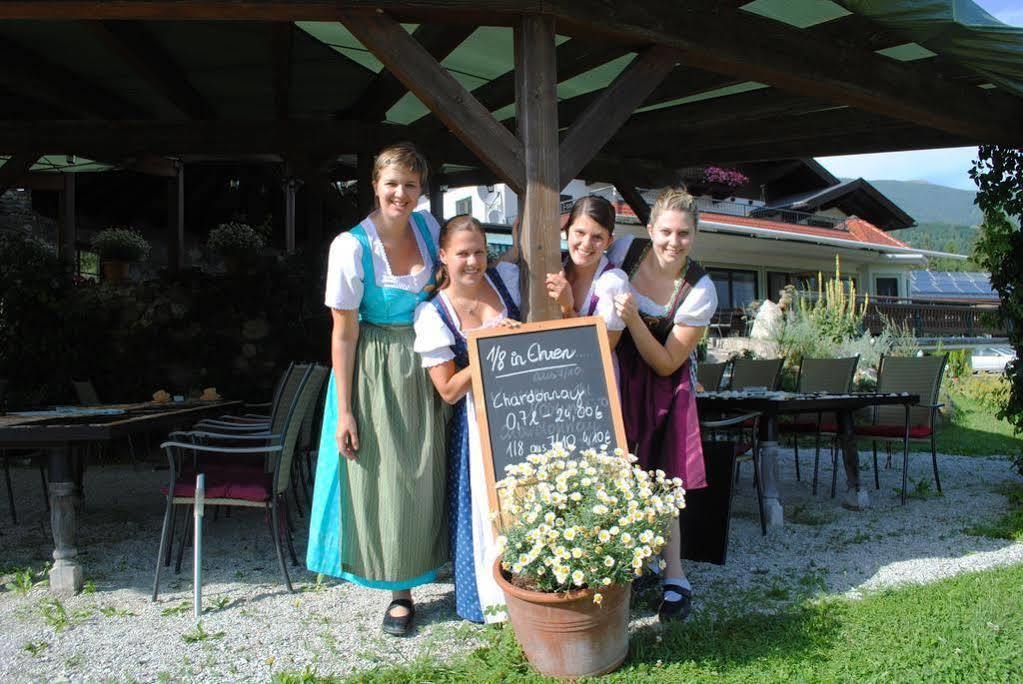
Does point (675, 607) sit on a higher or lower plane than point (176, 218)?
lower

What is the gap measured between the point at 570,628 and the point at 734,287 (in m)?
18.9

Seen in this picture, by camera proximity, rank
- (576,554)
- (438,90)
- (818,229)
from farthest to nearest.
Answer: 1. (818,229)
2. (438,90)
3. (576,554)

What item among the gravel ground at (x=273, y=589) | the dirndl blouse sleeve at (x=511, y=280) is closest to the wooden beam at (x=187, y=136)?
the gravel ground at (x=273, y=589)

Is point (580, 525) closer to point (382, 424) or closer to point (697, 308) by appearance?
point (382, 424)

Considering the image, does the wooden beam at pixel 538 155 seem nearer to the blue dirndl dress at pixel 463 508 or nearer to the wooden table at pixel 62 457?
the blue dirndl dress at pixel 463 508

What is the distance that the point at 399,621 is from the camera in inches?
126

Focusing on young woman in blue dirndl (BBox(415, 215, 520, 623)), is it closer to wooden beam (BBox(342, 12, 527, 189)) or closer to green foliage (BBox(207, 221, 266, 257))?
wooden beam (BBox(342, 12, 527, 189))

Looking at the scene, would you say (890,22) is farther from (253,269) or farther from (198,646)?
(253,269)

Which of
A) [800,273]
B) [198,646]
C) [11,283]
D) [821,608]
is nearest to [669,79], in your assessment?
[821,608]

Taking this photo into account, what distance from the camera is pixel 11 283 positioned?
7.53m

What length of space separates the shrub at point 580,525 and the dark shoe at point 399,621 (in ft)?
2.06

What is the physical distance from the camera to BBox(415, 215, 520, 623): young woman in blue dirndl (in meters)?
3.08

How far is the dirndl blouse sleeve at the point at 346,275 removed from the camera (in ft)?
9.98

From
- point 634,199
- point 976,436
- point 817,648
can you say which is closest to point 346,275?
point 817,648
